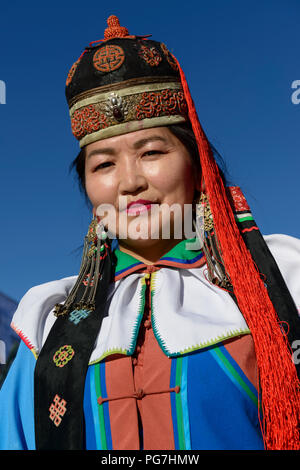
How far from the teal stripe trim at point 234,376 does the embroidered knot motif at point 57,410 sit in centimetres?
66

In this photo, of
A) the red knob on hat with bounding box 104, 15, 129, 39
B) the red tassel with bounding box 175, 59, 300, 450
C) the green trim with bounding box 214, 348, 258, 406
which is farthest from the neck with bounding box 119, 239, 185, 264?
the red knob on hat with bounding box 104, 15, 129, 39

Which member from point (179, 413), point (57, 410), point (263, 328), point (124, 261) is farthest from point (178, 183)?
point (57, 410)

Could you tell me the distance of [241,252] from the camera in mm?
2246

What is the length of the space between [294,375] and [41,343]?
1.11 m

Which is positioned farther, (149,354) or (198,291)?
(198,291)

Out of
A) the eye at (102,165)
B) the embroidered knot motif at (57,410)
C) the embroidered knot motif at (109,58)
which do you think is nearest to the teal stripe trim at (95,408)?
the embroidered knot motif at (57,410)

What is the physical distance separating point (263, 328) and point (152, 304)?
19.8 inches

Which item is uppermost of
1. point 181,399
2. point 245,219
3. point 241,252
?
point 245,219

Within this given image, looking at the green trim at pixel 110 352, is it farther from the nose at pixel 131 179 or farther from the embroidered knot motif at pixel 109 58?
the embroidered knot motif at pixel 109 58

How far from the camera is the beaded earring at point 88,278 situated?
233cm

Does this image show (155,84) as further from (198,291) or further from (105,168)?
(198,291)

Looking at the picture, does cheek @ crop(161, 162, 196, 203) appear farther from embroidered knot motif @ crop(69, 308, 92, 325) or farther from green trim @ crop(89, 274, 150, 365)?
embroidered knot motif @ crop(69, 308, 92, 325)

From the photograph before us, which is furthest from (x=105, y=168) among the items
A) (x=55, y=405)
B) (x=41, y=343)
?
(x=55, y=405)

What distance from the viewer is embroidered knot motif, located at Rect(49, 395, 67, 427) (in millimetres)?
2072
